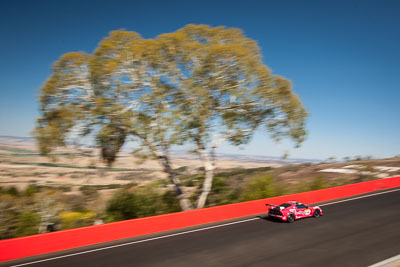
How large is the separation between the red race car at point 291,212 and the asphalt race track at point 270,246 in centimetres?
30

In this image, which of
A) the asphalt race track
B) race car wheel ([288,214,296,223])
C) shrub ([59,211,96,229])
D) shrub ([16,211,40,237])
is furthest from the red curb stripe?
shrub ([16,211,40,237])

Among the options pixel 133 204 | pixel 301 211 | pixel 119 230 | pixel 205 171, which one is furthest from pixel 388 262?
pixel 133 204

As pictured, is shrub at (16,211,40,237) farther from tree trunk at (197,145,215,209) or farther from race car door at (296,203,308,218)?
race car door at (296,203,308,218)

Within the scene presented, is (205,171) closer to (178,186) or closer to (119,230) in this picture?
(178,186)

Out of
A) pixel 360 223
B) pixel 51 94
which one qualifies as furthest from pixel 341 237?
pixel 51 94

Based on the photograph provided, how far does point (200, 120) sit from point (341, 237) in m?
9.18

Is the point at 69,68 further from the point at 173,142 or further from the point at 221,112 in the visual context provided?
the point at 221,112

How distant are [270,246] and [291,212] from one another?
3.65 metres

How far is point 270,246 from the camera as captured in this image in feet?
29.4

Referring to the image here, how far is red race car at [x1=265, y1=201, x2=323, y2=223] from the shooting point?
39.4 feet

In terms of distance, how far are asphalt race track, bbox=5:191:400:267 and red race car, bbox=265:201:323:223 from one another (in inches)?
11.7

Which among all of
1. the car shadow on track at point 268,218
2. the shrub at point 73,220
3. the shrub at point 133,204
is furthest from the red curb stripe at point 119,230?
the shrub at point 133,204

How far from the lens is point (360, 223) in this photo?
1129 centimetres

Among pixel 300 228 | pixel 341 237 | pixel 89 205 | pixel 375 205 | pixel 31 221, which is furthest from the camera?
pixel 89 205
